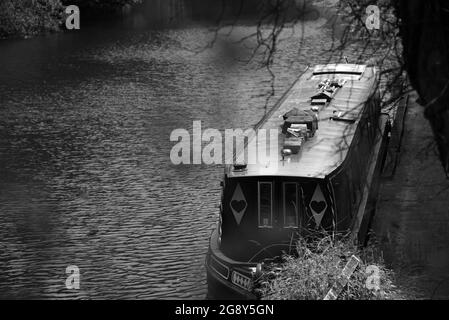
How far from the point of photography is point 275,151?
13062 millimetres

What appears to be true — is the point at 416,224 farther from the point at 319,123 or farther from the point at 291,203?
the point at 291,203

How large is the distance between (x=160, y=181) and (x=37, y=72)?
15.5m

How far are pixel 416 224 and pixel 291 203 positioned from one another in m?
5.35

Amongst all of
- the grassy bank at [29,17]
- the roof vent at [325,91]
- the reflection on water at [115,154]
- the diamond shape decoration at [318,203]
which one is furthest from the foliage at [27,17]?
the diamond shape decoration at [318,203]

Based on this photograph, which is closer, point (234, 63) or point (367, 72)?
point (367, 72)

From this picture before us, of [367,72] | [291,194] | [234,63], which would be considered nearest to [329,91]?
[367,72]

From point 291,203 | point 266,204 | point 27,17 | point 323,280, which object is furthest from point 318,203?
point 27,17

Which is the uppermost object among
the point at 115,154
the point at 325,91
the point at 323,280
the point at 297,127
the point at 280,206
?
the point at 325,91

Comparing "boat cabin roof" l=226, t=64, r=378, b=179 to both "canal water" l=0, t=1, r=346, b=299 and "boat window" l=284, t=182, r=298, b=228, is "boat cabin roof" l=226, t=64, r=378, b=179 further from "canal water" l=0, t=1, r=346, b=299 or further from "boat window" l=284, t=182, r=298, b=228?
"canal water" l=0, t=1, r=346, b=299

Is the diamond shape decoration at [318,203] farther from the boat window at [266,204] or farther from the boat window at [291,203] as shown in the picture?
the boat window at [266,204]

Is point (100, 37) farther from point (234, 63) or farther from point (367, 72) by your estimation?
point (367, 72)

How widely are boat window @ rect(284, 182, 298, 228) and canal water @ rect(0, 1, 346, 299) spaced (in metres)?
2.68

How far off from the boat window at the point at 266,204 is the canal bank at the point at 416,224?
7.19 feet

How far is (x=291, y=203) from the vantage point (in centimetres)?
1212
